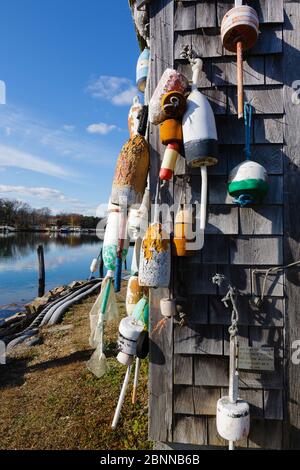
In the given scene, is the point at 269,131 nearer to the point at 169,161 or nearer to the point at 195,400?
the point at 169,161

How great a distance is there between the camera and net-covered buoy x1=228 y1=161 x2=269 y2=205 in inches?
65.7

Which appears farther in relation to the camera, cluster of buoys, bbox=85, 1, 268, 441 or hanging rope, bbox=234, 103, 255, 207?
hanging rope, bbox=234, 103, 255, 207

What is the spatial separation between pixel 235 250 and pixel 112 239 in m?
0.81

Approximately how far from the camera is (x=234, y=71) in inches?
74.7

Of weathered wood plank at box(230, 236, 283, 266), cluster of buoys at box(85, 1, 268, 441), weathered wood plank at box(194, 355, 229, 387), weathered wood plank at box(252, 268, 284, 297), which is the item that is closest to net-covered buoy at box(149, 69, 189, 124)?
cluster of buoys at box(85, 1, 268, 441)

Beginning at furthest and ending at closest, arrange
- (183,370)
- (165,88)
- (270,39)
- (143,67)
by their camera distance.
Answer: (143,67) < (183,370) < (270,39) < (165,88)

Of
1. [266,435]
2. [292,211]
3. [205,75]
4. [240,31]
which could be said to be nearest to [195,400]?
[266,435]

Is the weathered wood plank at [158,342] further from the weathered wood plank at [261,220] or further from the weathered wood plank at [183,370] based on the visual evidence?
the weathered wood plank at [261,220]

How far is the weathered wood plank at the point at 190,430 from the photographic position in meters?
1.94

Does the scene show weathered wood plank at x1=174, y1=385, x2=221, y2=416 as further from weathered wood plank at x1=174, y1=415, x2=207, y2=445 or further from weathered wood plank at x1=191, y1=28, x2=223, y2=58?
weathered wood plank at x1=191, y1=28, x2=223, y2=58

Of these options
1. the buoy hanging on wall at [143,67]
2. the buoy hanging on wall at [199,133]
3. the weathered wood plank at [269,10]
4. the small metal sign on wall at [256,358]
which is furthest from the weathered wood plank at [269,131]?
the small metal sign on wall at [256,358]

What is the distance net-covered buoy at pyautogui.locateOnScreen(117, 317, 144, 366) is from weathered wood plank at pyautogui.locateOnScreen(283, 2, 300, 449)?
3.12 ft

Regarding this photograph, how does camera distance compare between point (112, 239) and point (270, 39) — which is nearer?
point (270, 39)

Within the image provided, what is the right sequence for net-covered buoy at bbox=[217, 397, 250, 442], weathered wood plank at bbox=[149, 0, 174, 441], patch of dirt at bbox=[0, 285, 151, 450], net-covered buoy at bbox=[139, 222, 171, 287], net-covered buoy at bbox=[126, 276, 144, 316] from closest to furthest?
1. net-covered buoy at bbox=[217, 397, 250, 442]
2. net-covered buoy at bbox=[139, 222, 171, 287]
3. weathered wood plank at bbox=[149, 0, 174, 441]
4. patch of dirt at bbox=[0, 285, 151, 450]
5. net-covered buoy at bbox=[126, 276, 144, 316]
